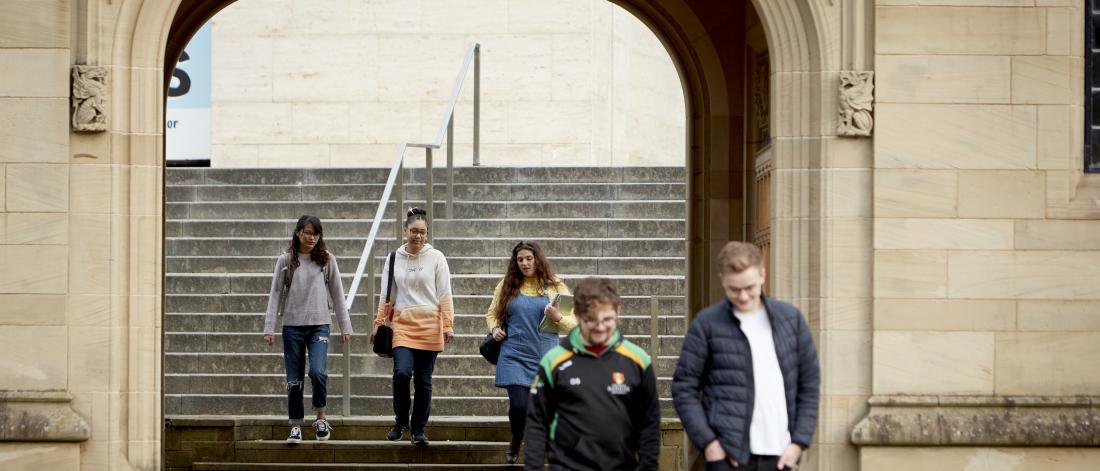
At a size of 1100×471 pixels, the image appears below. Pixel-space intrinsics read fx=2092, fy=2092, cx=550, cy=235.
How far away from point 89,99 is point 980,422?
15.9 ft

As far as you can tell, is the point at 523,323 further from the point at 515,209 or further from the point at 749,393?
the point at 515,209

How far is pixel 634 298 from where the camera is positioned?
16.5 meters

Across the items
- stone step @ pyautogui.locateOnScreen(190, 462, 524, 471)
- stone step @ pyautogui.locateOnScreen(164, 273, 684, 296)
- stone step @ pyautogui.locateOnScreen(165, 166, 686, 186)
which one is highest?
stone step @ pyautogui.locateOnScreen(165, 166, 686, 186)

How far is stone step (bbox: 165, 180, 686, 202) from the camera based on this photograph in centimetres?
1898

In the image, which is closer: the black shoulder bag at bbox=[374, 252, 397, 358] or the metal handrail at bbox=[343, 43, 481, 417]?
the black shoulder bag at bbox=[374, 252, 397, 358]

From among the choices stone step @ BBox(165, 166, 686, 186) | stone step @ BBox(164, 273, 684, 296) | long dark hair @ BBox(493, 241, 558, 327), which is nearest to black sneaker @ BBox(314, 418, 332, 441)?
long dark hair @ BBox(493, 241, 558, 327)

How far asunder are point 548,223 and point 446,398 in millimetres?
3441

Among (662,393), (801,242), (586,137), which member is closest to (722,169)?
(662,393)

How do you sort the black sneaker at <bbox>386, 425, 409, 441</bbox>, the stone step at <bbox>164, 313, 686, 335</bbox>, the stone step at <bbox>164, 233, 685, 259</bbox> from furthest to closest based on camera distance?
the stone step at <bbox>164, 233, 685, 259</bbox> → the stone step at <bbox>164, 313, 686, 335</bbox> → the black sneaker at <bbox>386, 425, 409, 441</bbox>

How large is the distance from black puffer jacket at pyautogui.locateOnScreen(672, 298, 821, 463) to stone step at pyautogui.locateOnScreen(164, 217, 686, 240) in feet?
30.7

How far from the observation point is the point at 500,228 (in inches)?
719

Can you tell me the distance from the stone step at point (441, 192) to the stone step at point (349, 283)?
5.86ft

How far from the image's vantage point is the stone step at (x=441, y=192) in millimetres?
18984

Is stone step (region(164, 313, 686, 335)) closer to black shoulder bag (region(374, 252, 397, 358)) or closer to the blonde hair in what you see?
black shoulder bag (region(374, 252, 397, 358))
